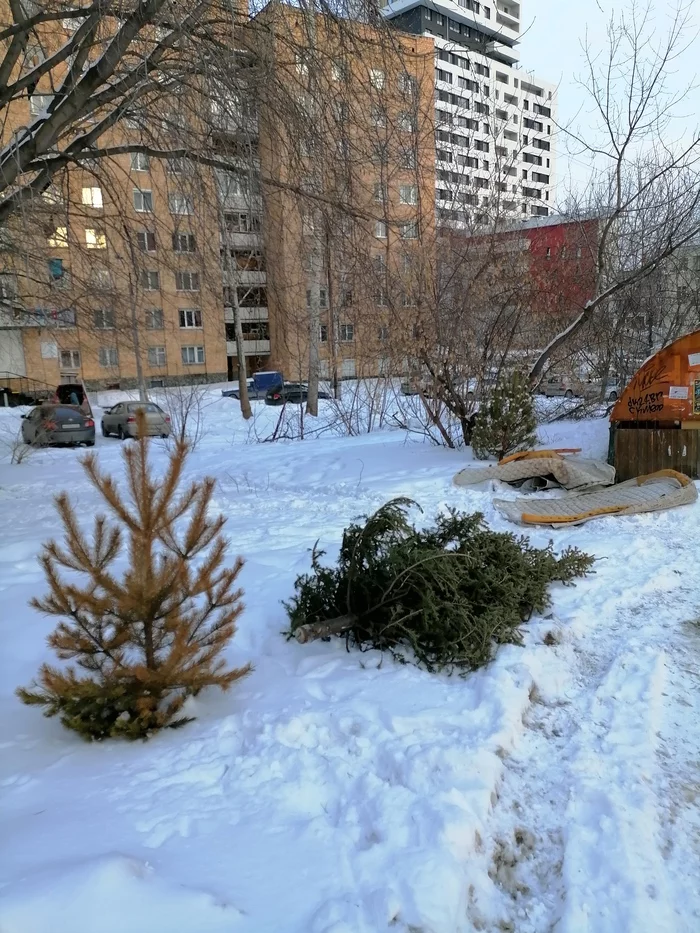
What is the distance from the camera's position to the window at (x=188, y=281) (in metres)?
8.30

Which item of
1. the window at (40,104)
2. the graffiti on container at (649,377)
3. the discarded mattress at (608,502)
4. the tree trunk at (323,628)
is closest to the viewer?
the tree trunk at (323,628)

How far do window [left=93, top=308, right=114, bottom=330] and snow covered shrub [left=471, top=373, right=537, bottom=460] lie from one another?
240 inches

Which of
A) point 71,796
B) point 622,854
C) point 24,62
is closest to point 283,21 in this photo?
point 24,62

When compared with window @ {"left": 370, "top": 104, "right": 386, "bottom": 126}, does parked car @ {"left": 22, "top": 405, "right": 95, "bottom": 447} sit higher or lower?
lower

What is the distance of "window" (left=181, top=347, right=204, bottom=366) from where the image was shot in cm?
3888

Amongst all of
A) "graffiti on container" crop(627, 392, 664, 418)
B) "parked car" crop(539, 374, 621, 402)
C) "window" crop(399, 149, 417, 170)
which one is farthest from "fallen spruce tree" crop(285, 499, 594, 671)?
"parked car" crop(539, 374, 621, 402)

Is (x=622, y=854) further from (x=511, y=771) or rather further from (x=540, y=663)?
(x=540, y=663)

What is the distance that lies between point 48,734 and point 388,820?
1.70 meters

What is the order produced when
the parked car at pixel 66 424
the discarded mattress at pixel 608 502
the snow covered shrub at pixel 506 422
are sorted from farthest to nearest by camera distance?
1. the parked car at pixel 66 424
2. the snow covered shrub at pixel 506 422
3. the discarded mattress at pixel 608 502

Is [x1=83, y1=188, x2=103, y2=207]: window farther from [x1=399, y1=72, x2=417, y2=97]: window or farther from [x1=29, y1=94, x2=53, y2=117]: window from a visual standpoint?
[x1=399, y1=72, x2=417, y2=97]: window

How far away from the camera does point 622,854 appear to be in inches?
89.7

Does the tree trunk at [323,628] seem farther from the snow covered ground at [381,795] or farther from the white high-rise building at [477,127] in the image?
the white high-rise building at [477,127]

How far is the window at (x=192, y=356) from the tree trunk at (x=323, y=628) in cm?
3696

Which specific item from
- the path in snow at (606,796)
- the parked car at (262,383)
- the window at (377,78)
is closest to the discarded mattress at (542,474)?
the path in snow at (606,796)
